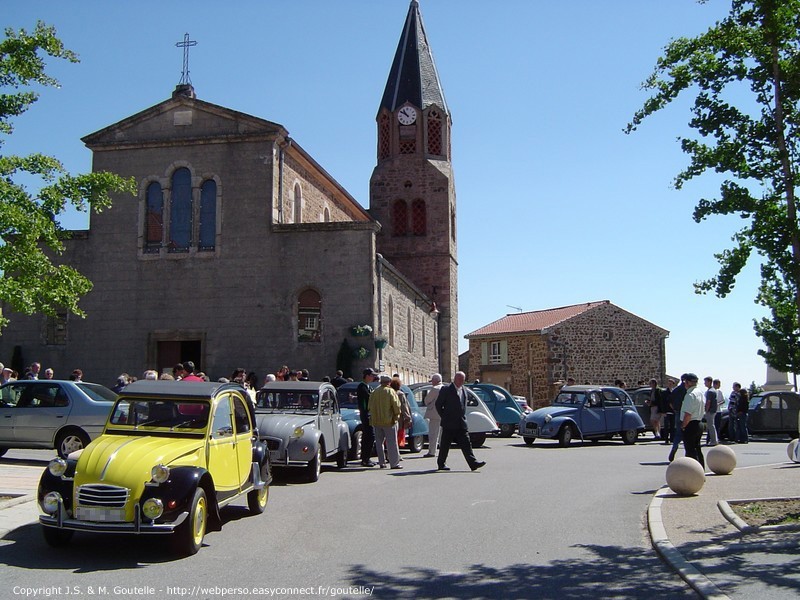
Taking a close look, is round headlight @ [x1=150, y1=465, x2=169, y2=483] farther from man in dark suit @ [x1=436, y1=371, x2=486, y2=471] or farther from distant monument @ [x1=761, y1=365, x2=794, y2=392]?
distant monument @ [x1=761, y1=365, x2=794, y2=392]

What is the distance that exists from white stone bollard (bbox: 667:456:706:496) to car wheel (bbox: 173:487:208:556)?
662cm

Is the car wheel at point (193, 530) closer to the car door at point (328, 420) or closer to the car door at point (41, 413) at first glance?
the car door at point (328, 420)

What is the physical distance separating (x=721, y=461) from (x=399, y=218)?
104ft

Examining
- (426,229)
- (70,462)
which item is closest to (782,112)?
(70,462)

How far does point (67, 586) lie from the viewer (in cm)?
669

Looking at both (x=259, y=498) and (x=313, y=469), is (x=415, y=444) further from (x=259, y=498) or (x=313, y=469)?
(x=259, y=498)

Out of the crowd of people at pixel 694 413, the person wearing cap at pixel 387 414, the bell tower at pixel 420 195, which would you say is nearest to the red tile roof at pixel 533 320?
the bell tower at pixel 420 195

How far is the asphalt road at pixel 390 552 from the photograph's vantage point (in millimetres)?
6734

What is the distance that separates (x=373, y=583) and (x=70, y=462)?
3364 millimetres

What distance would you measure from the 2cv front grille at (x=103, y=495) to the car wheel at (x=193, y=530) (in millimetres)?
582

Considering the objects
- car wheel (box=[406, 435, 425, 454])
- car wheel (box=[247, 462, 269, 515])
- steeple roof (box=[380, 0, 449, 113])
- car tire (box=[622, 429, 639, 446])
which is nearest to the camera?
car wheel (box=[247, 462, 269, 515])

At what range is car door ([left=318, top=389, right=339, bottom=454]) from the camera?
47.4 ft

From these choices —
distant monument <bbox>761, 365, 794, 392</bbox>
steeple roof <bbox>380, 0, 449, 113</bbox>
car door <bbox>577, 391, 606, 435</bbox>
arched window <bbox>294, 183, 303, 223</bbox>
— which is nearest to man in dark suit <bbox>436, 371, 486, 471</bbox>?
car door <bbox>577, 391, 606, 435</bbox>

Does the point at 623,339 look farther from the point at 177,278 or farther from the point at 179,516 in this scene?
the point at 179,516
